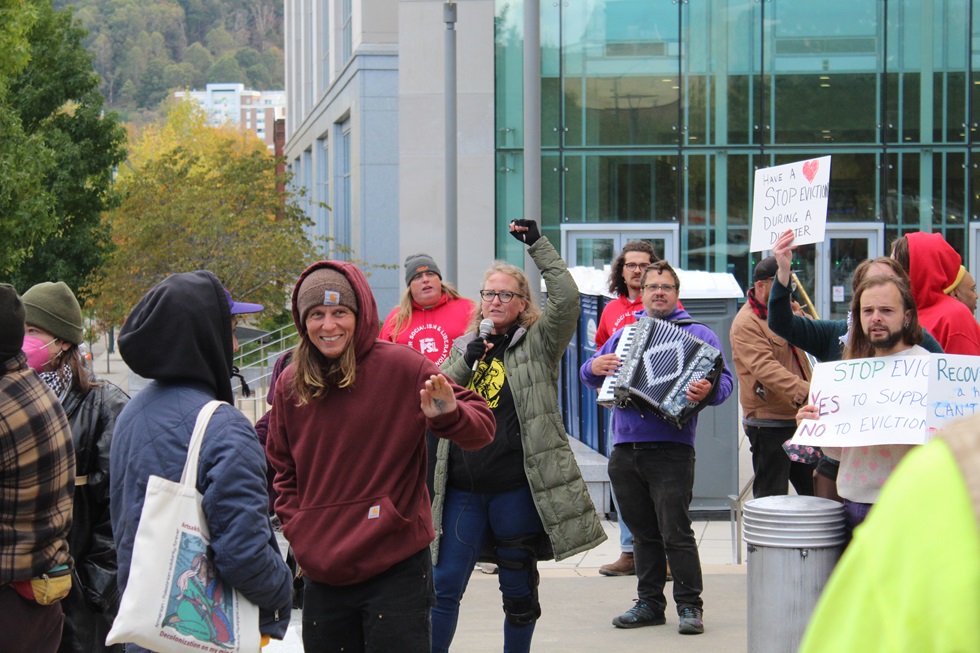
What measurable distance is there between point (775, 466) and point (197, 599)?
17.4 ft

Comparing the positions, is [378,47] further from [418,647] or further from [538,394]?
[418,647]

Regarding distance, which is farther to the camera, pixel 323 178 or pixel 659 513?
pixel 323 178

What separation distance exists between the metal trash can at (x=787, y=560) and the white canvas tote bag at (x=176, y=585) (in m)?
2.55

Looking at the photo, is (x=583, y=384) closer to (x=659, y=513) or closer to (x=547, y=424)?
(x=659, y=513)

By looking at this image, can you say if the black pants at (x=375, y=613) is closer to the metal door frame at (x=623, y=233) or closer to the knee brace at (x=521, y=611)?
the knee brace at (x=521, y=611)

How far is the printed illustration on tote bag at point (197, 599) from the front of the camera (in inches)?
136

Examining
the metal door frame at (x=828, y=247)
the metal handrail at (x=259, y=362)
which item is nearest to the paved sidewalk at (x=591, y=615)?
the metal handrail at (x=259, y=362)

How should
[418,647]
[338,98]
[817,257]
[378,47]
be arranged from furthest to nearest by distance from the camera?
[338,98], [378,47], [817,257], [418,647]

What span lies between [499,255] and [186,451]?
68.0ft

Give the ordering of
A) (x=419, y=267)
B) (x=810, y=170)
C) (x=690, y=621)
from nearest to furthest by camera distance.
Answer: (x=810, y=170)
(x=690, y=621)
(x=419, y=267)

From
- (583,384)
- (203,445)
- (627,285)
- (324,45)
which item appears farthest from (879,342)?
(324,45)


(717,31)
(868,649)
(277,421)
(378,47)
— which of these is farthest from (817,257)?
(868,649)

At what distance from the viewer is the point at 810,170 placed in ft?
21.6

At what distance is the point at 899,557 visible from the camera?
3.61 ft
